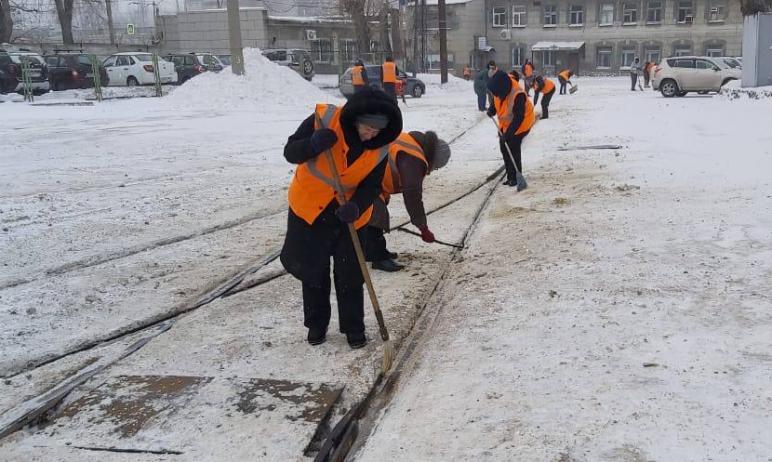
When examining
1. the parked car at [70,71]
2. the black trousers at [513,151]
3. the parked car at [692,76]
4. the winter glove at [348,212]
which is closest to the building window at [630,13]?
the parked car at [692,76]

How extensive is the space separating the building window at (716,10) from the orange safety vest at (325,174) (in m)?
59.8

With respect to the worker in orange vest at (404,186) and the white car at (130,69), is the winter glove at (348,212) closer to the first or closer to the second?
the worker in orange vest at (404,186)

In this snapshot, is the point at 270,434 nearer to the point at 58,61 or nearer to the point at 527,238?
the point at 527,238

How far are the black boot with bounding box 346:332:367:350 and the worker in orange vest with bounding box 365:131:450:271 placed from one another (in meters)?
1.32

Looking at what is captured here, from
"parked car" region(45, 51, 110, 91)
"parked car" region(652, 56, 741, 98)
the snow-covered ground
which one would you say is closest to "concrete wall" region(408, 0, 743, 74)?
"parked car" region(652, 56, 741, 98)

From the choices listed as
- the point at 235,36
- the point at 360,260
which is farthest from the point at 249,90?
the point at 360,260

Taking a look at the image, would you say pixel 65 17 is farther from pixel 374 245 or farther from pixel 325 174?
pixel 325 174

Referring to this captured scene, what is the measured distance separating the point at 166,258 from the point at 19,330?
176 centimetres

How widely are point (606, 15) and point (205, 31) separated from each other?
32.7 metres

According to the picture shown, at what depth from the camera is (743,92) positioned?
21516mm

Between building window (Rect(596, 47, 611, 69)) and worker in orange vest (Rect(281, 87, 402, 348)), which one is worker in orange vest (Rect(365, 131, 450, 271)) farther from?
building window (Rect(596, 47, 611, 69))

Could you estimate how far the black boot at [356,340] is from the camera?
4312 millimetres

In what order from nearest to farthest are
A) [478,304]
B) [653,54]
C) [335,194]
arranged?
[335,194], [478,304], [653,54]

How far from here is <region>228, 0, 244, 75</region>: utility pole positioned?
22991 mm
